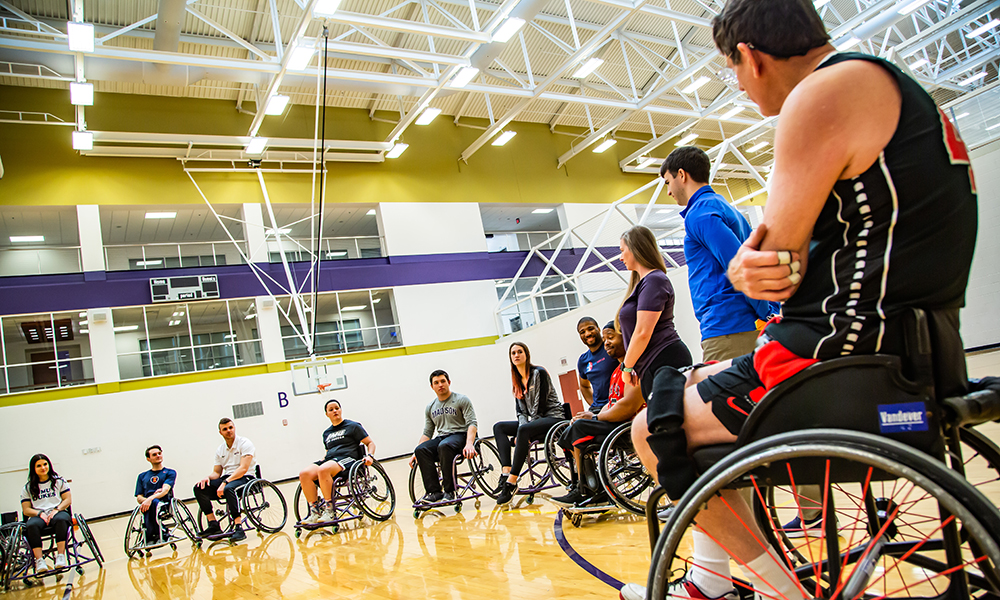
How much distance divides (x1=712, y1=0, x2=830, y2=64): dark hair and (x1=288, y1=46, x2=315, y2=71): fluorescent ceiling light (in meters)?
8.63

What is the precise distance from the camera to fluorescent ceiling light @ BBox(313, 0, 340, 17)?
747 centimetres

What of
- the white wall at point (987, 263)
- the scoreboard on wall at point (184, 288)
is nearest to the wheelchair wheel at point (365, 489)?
the white wall at point (987, 263)

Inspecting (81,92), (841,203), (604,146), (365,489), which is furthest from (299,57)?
(604,146)

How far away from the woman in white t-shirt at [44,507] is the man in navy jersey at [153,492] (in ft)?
1.91

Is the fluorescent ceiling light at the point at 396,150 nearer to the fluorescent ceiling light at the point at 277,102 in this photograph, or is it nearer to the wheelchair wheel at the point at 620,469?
the fluorescent ceiling light at the point at 277,102

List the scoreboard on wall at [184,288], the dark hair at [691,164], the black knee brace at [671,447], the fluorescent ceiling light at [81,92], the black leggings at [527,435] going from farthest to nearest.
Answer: the scoreboard on wall at [184,288] → the fluorescent ceiling light at [81,92] → the black leggings at [527,435] → the dark hair at [691,164] → the black knee brace at [671,447]

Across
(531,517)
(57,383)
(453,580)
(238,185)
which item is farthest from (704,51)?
(57,383)

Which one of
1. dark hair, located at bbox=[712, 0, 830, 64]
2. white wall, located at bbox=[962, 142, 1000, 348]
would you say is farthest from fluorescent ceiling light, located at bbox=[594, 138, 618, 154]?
dark hair, located at bbox=[712, 0, 830, 64]

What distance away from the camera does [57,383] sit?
1098 centimetres

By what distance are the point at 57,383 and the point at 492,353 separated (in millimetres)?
8510

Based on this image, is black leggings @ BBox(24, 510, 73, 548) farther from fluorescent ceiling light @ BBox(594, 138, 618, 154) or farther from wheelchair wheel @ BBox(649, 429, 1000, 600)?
fluorescent ceiling light @ BBox(594, 138, 618, 154)

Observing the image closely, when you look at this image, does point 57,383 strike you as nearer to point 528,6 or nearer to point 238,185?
point 238,185

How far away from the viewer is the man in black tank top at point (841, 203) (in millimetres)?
813

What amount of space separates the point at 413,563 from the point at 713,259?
2.21 meters
